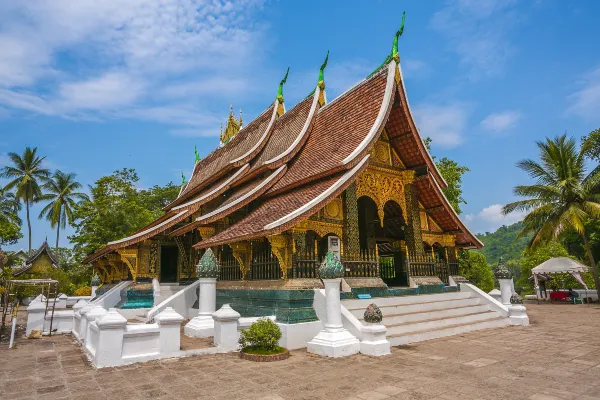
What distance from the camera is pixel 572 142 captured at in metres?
17.8

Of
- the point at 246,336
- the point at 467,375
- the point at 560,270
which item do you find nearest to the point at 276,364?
the point at 246,336

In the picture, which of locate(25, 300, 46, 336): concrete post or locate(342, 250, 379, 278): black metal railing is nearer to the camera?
locate(342, 250, 379, 278): black metal railing

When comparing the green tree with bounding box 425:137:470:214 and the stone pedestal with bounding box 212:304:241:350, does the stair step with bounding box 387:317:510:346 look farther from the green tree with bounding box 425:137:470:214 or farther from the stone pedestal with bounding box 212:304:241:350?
the green tree with bounding box 425:137:470:214

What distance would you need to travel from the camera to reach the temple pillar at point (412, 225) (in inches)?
411

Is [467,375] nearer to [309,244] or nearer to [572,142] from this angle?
[309,244]

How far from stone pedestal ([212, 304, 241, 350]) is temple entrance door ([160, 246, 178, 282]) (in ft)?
22.5

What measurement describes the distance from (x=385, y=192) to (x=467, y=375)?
5.87 m

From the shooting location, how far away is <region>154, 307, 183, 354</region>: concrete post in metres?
6.30

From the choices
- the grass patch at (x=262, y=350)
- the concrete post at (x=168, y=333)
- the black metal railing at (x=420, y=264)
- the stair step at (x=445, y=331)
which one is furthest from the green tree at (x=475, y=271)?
the concrete post at (x=168, y=333)

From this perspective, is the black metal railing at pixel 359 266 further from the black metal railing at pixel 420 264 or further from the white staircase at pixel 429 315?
the black metal railing at pixel 420 264

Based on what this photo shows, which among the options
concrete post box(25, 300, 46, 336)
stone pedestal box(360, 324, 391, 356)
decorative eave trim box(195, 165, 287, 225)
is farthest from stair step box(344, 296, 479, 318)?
concrete post box(25, 300, 46, 336)

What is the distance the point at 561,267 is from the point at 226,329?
18.2 m

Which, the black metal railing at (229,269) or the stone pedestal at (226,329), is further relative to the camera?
the black metal railing at (229,269)

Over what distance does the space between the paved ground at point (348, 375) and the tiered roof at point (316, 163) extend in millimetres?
2592
